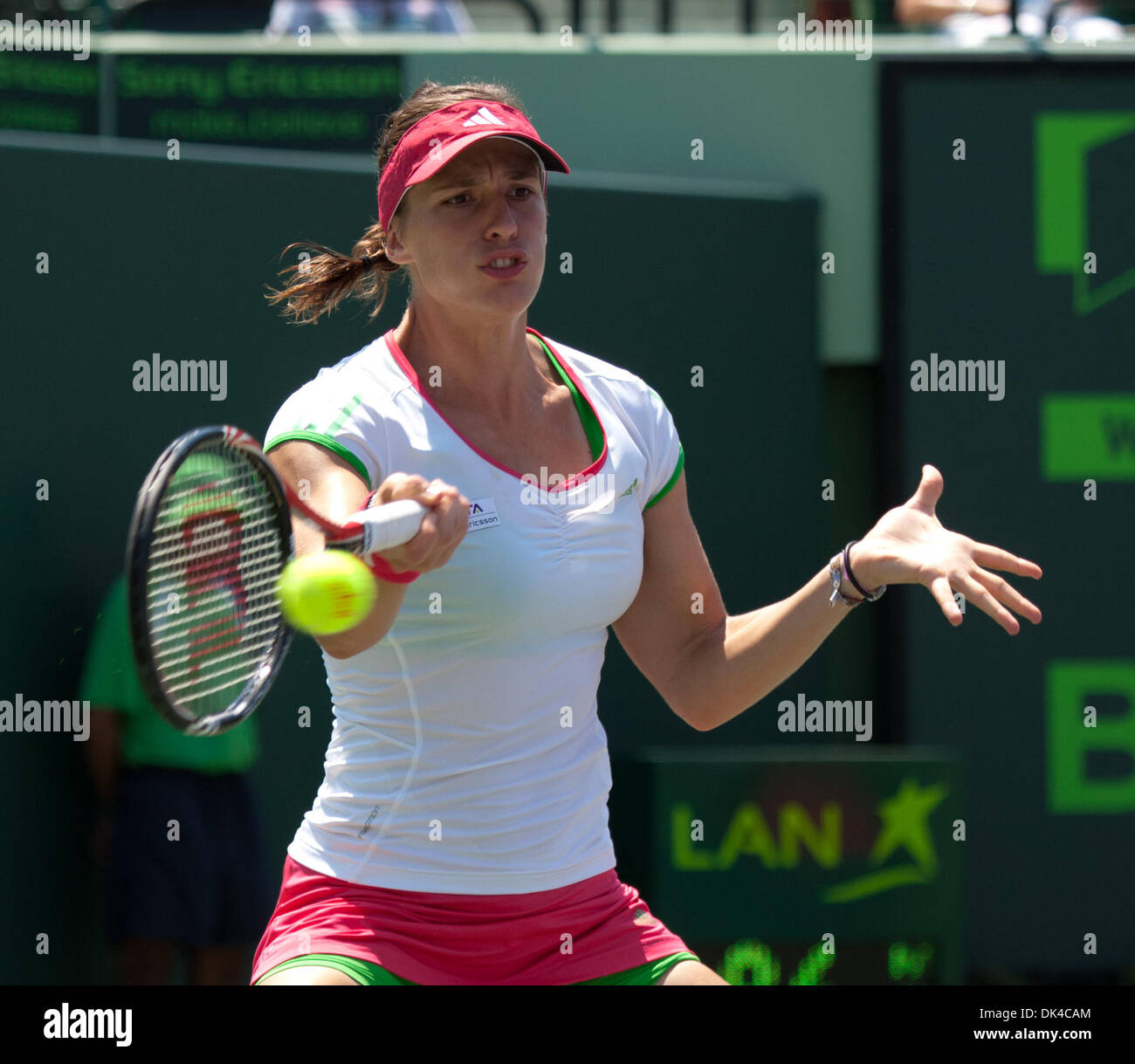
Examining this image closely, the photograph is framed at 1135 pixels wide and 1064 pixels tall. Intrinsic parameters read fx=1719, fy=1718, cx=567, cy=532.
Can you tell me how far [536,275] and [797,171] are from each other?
10.8 feet

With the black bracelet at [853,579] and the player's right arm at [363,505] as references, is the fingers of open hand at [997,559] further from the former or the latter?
the player's right arm at [363,505]

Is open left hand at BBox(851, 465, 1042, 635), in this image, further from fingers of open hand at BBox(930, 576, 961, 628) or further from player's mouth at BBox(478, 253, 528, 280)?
player's mouth at BBox(478, 253, 528, 280)

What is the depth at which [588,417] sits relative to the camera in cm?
242

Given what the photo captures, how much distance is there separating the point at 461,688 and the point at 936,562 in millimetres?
630

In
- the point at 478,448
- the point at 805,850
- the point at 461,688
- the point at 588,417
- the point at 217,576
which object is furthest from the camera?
the point at 805,850

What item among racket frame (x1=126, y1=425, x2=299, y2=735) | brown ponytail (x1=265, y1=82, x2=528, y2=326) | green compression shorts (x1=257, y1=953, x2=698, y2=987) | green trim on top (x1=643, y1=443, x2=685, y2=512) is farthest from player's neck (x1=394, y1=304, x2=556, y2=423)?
green compression shorts (x1=257, y1=953, x2=698, y2=987)

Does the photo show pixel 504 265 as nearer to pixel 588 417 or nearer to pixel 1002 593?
pixel 588 417

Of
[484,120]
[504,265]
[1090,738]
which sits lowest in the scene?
[1090,738]

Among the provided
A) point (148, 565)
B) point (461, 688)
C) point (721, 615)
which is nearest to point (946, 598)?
point (721, 615)

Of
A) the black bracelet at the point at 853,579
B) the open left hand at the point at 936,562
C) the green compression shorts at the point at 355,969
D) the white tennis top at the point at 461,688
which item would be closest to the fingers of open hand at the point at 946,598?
the open left hand at the point at 936,562

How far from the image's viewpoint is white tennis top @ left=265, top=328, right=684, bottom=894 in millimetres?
2139

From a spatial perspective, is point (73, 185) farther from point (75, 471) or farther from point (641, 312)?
point (641, 312)

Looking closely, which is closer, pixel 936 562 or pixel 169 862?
pixel 936 562

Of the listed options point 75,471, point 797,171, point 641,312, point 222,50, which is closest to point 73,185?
point 75,471
